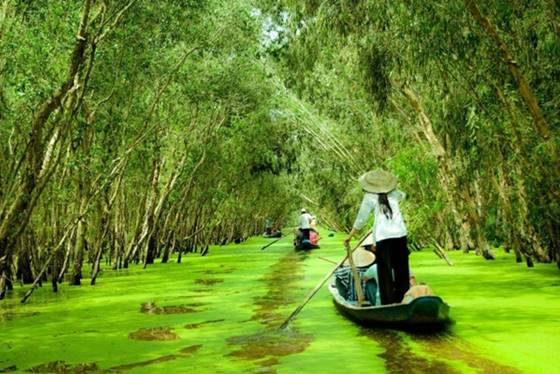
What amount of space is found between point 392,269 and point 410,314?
2.93 ft

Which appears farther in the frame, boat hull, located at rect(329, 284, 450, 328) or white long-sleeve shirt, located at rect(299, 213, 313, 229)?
white long-sleeve shirt, located at rect(299, 213, 313, 229)

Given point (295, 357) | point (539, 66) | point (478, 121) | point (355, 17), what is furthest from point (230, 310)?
point (355, 17)

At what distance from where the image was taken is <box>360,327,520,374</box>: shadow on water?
20.5 feet

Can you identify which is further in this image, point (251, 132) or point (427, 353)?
point (251, 132)

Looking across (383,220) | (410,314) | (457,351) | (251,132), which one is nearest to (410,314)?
(410,314)

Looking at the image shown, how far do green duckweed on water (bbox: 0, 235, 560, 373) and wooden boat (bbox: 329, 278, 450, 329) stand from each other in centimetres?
14

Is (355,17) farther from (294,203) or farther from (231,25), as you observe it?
(294,203)

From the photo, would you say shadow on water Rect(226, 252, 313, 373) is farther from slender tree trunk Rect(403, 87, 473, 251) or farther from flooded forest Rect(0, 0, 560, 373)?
slender tree trunk Rect(403, 87, 473, 251)

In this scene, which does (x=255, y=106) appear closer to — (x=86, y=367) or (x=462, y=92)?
(x=462, y=92)

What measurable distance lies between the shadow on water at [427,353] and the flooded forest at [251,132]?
0.15ft

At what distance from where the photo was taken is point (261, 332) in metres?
8.61

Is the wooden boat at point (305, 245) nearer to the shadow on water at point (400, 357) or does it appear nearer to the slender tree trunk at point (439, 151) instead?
the slender tree trunk at point (439, 151)

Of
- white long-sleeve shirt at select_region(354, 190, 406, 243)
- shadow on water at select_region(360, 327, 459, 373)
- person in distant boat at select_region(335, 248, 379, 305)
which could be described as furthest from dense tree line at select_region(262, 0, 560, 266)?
shadow on water at select_region(360, 327, 459, 373)

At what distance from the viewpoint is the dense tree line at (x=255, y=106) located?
37.3ft
